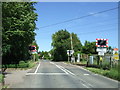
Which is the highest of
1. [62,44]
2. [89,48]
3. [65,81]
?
[62,44]

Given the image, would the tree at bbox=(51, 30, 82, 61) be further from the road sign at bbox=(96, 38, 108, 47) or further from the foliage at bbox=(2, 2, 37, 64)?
the road sign at bbox=(96, 38, 108, 47)

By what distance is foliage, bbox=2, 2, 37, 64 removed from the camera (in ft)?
75.6

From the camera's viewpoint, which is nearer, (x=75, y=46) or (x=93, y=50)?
(x=75, y=46)

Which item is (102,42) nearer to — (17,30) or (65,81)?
(17,30)

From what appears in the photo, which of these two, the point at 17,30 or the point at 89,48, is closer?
the point at 17,30

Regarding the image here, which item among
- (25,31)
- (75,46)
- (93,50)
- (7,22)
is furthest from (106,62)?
(93,50)

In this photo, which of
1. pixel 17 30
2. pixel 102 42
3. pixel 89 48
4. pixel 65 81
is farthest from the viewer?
pixel 89 48

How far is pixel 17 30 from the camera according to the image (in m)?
26.2

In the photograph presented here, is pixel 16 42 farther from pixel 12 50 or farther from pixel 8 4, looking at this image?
pixel 8 4

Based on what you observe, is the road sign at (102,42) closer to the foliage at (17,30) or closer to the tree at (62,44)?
the foliage at (17,30)

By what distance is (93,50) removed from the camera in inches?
3305

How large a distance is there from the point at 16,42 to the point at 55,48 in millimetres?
52890

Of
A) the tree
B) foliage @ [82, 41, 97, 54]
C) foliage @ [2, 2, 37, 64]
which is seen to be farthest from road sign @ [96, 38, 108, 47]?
foliage @ [82, 41, 97, 54]

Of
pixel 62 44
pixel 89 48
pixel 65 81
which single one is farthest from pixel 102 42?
pixel 89 48
